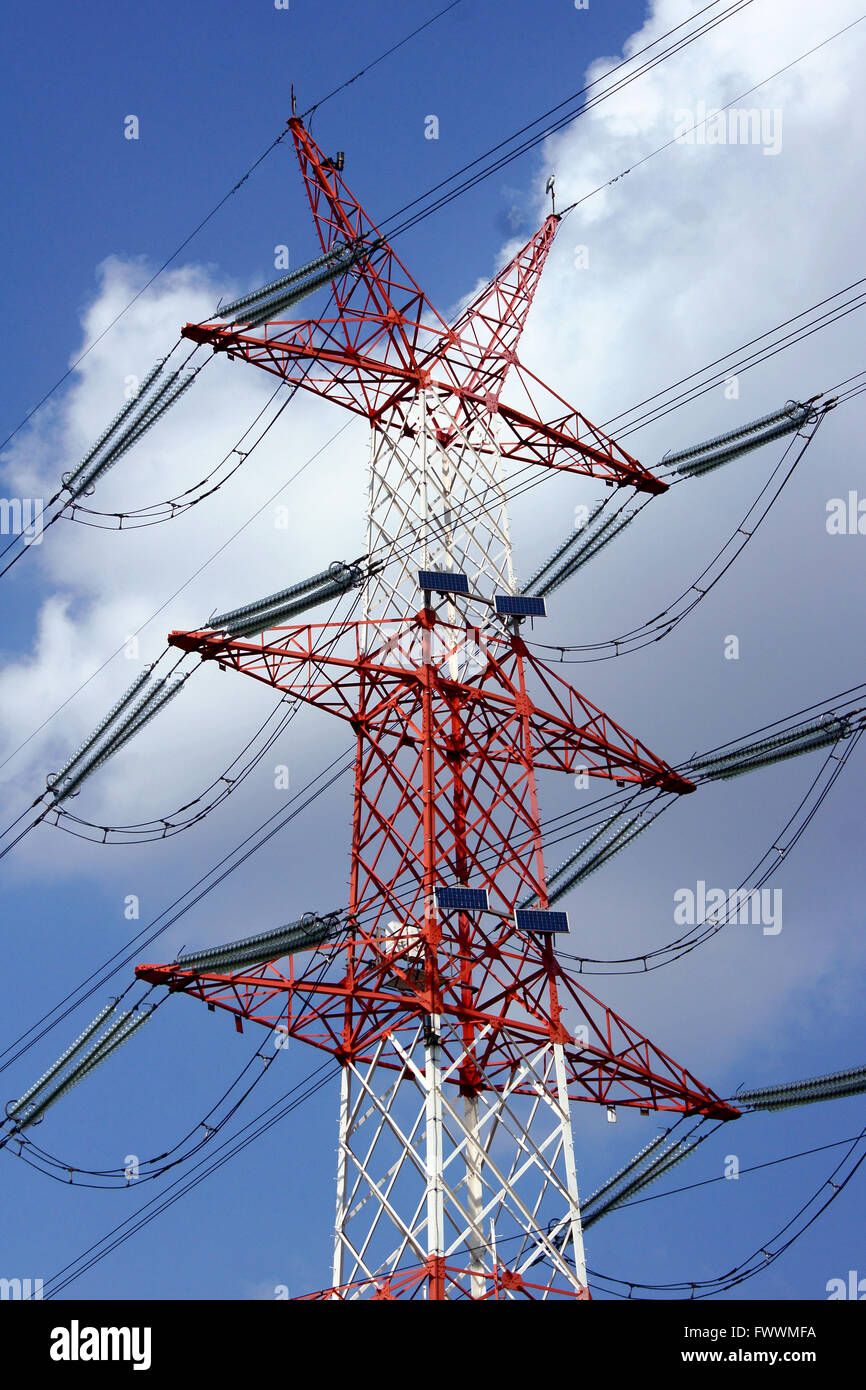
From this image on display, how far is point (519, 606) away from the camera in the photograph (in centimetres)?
3959

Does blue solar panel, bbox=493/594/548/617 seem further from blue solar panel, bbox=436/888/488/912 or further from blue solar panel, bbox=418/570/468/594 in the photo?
blue solar panel, bbox=436/888/488/912

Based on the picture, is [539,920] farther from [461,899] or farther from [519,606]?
[519,606]

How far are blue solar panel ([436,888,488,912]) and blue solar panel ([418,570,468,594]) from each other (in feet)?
23.8

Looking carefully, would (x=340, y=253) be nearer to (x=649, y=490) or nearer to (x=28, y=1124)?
(x=649, y=490)

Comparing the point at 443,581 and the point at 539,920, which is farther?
the point at 443,581

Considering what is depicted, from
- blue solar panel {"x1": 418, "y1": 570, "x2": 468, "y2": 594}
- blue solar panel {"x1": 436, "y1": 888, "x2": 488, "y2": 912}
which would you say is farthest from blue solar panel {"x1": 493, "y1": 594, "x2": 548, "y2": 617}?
blue solar panel {"x1": 436, "y1": 888, "x2": 488, "y2": 912}

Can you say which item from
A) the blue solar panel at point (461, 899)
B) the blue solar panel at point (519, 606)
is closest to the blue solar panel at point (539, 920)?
the blue solar panel at point (461, 899)

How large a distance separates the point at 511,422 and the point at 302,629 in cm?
922

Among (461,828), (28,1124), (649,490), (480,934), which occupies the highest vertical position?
(649,490)

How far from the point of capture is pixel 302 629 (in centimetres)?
3775

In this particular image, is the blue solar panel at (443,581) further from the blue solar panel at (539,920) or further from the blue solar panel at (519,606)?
the blue solar panel at (539,920)

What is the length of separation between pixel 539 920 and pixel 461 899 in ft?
5.92

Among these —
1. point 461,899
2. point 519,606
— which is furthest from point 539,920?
point 519,606
